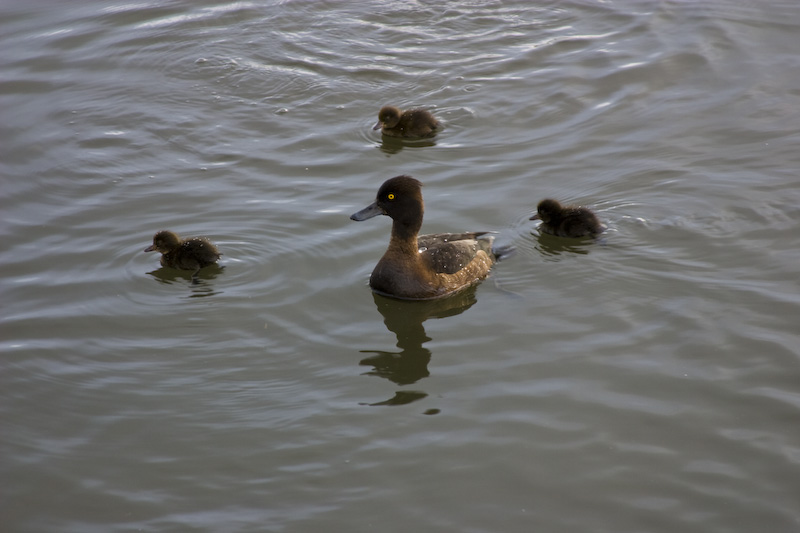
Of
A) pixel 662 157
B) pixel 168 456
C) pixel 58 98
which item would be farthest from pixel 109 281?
pixel 662 157

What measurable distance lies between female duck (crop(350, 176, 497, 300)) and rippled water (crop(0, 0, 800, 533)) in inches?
5.8

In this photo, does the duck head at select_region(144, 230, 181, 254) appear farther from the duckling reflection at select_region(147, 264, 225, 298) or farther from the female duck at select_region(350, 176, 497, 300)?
the female duck at select_region(350, 176, 497, 300)

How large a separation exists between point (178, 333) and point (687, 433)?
12.0 ft

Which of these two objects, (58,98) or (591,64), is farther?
(591,64)

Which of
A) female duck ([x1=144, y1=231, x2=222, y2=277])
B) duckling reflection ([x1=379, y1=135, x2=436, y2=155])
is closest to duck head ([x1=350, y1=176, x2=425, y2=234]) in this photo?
female duck ([x1=144, y1=231, x2=222, y2=277])

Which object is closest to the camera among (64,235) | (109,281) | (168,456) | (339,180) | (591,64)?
(168,456)

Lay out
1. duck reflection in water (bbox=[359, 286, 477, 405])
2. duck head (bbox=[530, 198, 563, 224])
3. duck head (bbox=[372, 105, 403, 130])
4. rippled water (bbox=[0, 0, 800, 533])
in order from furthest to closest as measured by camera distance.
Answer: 1. duck head (bbox=[372, 105, 403, 130])
2. duck head (bbox=[530, 198, 563, 224])
3. duck reflection in water (bbox=[359, 286, 477, 405])
4. rippled water (bbox=[0, 0, 800, 533])

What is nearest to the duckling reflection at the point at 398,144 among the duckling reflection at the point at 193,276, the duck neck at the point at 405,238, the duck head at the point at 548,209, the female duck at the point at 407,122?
the female duck at the point at 407,122

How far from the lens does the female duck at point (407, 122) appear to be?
9.76 m

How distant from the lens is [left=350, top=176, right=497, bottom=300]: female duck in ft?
23.5

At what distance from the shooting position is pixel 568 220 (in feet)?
25.6

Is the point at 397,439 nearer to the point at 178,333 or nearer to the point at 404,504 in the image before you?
the point at 404,504

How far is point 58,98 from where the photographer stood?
35.0 ft

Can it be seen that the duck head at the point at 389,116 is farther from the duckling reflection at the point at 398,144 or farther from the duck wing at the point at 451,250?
the duck wing at the point at 451,250
